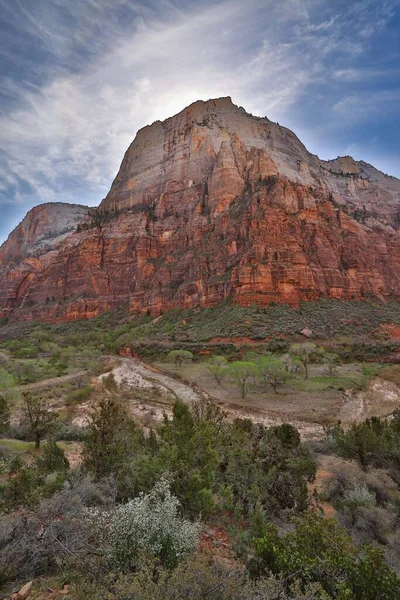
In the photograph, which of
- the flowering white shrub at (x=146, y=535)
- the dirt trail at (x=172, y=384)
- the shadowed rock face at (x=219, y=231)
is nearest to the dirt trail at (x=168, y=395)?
the dirt trail at (x=172, y=384)

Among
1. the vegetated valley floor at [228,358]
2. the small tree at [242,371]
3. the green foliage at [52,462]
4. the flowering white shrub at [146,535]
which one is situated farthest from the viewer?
the small tree at [242,371]

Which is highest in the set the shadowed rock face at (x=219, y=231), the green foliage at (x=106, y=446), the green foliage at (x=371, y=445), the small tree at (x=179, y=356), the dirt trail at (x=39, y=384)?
the shadowed rock face at (x=219, y=231)

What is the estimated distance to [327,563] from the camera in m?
4.07

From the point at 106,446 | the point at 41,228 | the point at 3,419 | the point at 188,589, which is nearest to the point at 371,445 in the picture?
the point at 106,446

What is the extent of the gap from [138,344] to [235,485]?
45.6m

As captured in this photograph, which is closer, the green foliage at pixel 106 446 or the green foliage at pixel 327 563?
the green foliage at pixel 327 563

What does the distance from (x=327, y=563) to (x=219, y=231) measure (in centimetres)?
7059

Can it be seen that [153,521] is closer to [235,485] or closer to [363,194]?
[235,485]

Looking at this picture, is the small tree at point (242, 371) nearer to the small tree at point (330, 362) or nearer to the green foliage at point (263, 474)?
the small tree at point (330, 362)

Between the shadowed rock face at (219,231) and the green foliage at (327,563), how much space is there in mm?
48933

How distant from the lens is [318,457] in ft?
43.1

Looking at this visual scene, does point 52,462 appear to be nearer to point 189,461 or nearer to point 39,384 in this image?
point 189,461

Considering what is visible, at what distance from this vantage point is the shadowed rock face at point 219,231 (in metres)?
60.6

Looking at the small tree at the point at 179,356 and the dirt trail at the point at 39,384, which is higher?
the small tree at the point at 179,356
